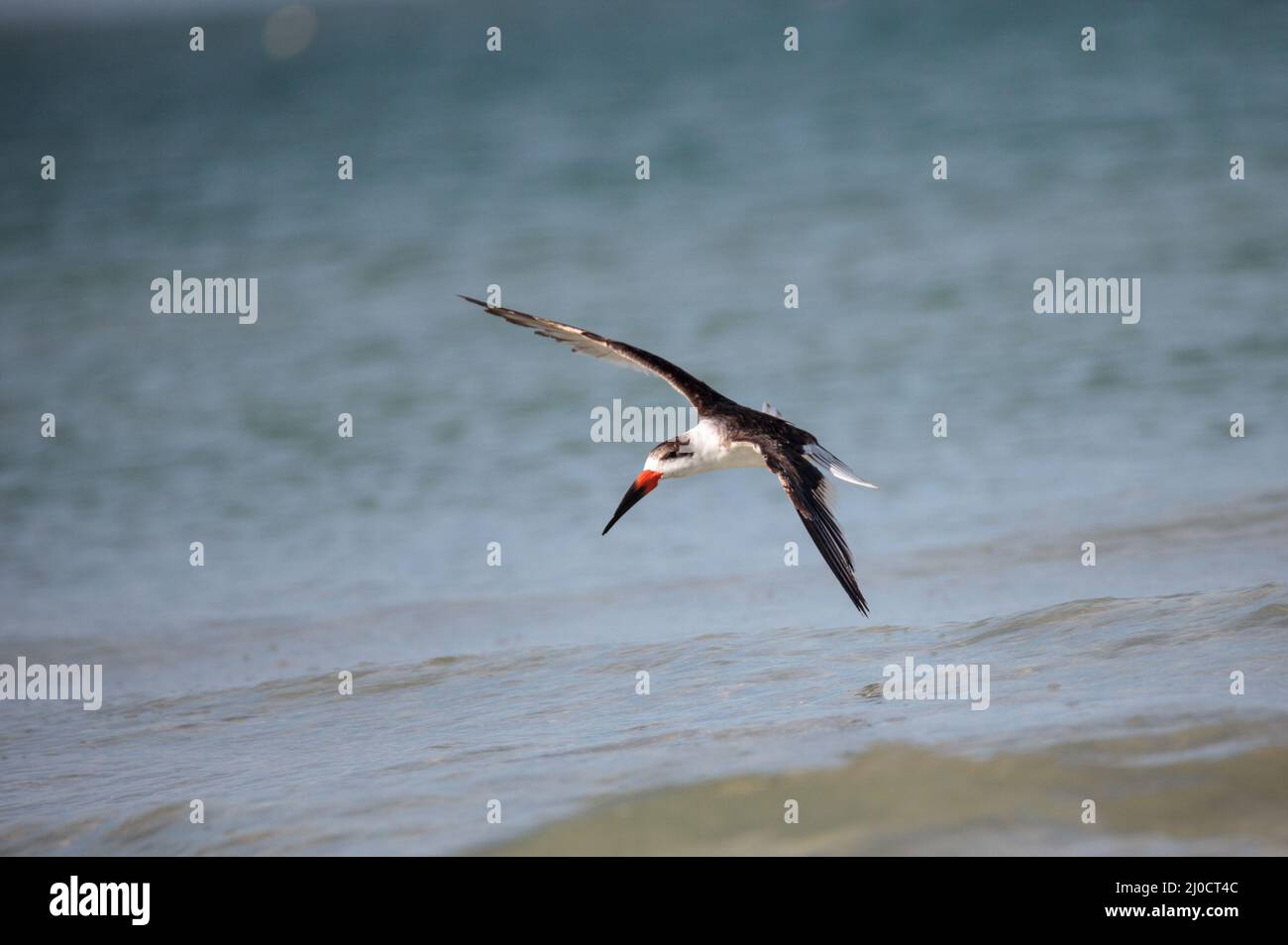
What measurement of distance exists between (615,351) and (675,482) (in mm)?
3538

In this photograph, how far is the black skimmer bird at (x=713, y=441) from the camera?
7.75 m

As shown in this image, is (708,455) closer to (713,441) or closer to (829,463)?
(713,441)

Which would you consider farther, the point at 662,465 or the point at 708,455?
the point at 662,465

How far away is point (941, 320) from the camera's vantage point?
15609 millimetres

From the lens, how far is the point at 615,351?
8.62 meters

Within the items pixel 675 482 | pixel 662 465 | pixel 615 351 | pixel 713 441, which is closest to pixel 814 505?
pixel 713 441

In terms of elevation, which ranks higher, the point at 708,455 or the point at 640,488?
the point at 708,455

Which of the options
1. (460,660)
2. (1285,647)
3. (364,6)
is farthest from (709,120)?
(364,6)

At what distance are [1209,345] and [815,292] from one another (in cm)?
526

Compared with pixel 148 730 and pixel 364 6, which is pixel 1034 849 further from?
pixel 364 6

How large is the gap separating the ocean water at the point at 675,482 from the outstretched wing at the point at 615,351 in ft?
4.79

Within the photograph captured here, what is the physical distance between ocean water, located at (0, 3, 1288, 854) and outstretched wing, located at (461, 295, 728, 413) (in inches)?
57.5

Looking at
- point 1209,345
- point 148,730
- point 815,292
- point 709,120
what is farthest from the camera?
point 709,120

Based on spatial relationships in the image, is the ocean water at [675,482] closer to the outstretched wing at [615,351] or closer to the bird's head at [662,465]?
the bird's head at [662,465]
